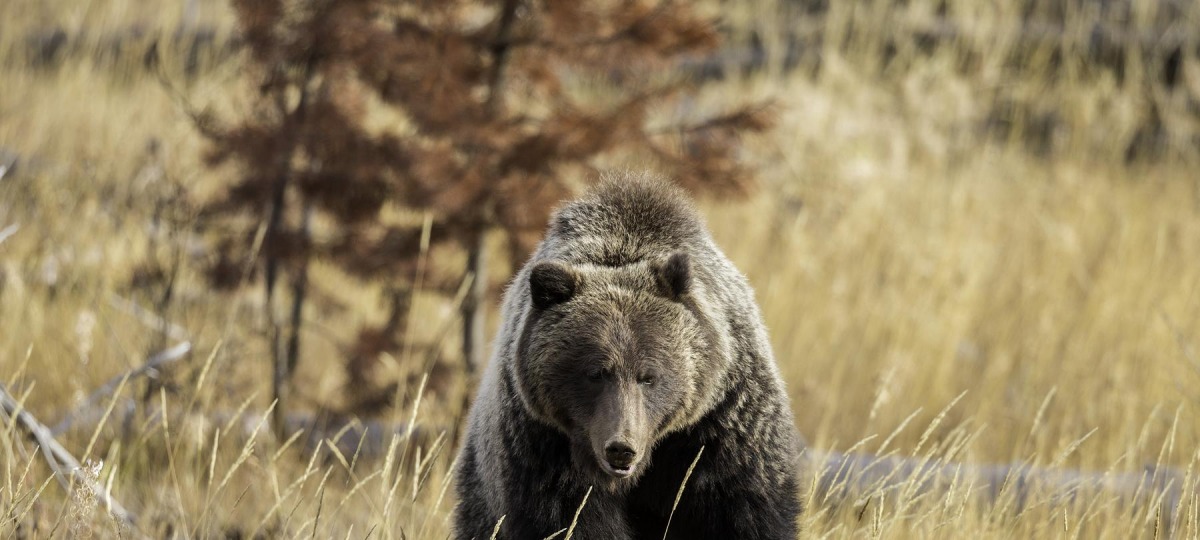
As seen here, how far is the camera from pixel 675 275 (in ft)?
10.3

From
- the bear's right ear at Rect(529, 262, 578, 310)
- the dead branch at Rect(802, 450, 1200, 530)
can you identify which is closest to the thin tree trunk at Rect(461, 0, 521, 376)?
the dead branch at Rect(802, 450, 1200, 530)

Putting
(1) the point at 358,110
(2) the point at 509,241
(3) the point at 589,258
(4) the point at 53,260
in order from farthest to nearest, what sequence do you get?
(4) the point at 53,260, (1) the point at 358,110, (2) the point at 509,241, (3) the point at 589,258

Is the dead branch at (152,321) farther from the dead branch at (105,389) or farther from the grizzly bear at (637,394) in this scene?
the grizzly bear at (637,394)

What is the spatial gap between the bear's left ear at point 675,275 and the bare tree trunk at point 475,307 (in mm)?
2230

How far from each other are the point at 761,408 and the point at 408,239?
244 centimetres

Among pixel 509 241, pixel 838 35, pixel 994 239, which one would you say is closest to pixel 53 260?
pixel 509 241

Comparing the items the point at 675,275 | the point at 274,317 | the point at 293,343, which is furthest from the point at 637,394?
the point at 293,343

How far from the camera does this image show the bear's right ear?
3.07m

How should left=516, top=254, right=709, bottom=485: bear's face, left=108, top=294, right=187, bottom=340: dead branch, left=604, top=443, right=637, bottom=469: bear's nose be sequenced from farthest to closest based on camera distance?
left=108, top=294, right=187, bottom=340: dead branch, left=516, top=254, right=709, bottom=485: bear's face, left=604, top=443, right=637, bottom=469: bear's nose

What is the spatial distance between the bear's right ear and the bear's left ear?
241mm

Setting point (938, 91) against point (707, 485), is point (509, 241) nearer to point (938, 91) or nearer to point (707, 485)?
point (707, 485)

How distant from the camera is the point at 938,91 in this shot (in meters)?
9.95

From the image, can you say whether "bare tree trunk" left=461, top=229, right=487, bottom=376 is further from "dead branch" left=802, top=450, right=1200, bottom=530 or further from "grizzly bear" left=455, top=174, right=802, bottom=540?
"grizzly bear" left=455, top=174, right=802, bottom=540

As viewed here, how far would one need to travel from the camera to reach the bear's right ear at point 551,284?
3070mm
